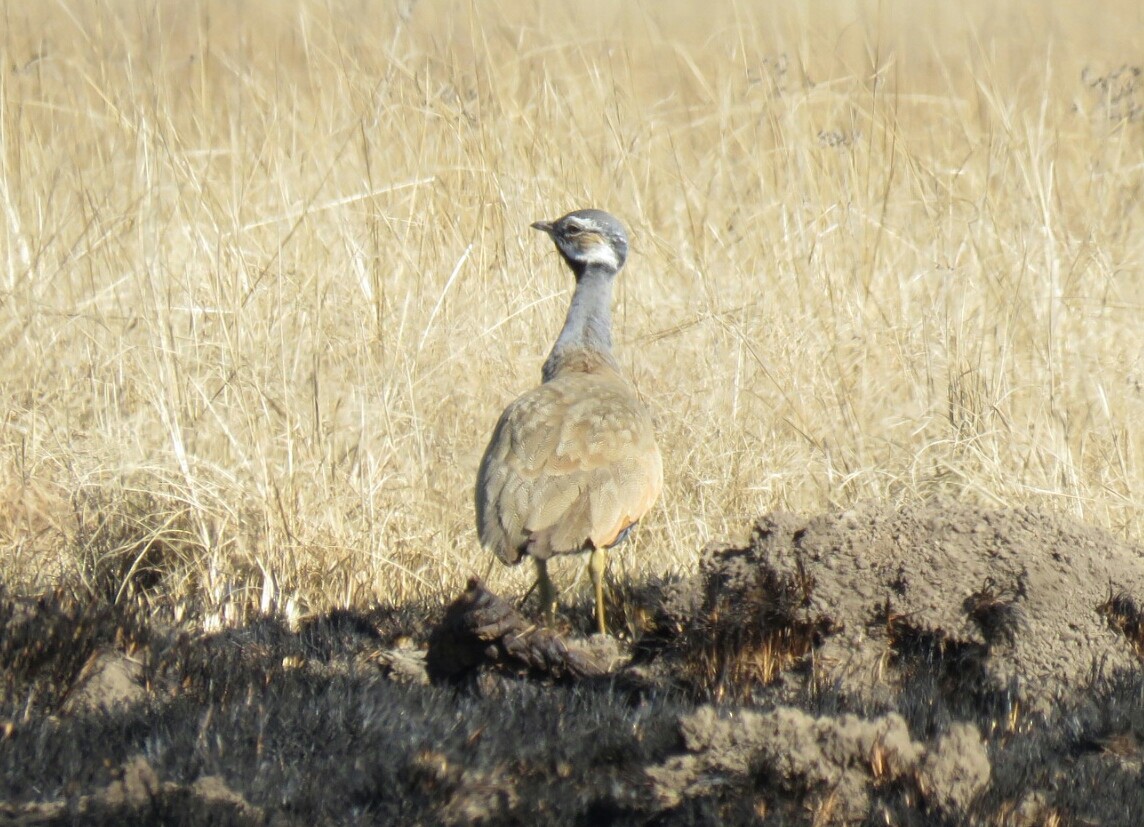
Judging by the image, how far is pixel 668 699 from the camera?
462 cm

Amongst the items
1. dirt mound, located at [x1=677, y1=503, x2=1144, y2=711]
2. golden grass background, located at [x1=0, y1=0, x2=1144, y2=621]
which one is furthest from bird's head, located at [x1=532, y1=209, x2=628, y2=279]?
dirt mound, located at [x1=677, y1=503, x2=1144, y2=711]

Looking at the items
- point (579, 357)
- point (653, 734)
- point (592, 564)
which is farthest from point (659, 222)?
point (653, 734)

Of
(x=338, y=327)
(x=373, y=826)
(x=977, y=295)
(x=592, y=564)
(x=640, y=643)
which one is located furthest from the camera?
(x=977, y=295)

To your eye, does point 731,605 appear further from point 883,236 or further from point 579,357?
point 883,236

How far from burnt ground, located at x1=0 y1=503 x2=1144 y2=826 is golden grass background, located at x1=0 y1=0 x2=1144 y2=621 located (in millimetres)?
960

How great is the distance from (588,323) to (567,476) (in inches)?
50.8

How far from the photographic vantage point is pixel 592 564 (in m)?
5.70

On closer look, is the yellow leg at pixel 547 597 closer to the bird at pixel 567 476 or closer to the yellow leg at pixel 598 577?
the bird at pixel 567 476

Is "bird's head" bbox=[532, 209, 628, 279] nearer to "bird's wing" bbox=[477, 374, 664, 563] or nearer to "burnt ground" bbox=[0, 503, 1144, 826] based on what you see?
"bird's wing" bbox=[477, 374, 664, 563]

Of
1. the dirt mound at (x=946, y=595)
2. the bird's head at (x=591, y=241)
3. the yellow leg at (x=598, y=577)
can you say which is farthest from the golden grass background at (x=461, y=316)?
the dirt mound at (x=946, y=595)

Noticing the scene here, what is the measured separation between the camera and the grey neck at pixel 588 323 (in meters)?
6.71

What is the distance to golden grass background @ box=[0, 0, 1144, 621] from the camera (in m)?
6.44

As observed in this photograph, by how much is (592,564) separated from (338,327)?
90.0 inches

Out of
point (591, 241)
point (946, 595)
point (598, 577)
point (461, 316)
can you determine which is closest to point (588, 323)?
point (591, 241)
